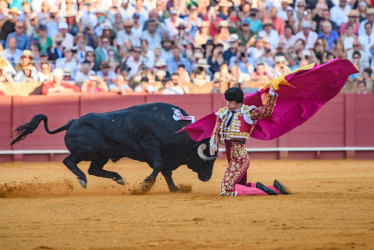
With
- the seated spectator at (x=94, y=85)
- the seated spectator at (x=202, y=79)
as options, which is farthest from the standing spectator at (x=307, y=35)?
the seated spectator at (x=94, y=85)

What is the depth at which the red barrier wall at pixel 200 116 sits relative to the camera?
13.2m

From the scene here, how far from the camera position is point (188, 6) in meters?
14.2

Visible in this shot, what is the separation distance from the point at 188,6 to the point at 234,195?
7808mm

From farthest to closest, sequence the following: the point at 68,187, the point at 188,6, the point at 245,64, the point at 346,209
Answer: the point at 188,6 < the point at 245,64 < the point at 68,187 < the point at 346,209

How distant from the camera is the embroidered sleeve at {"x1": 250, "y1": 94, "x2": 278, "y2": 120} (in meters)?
6.81

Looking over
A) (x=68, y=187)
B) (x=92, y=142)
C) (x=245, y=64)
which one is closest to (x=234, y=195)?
(x=92, y=142)

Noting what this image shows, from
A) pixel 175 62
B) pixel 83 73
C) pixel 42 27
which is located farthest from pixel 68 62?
pixel 175 62

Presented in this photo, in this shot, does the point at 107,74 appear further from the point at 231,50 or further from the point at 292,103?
the point at 292,103

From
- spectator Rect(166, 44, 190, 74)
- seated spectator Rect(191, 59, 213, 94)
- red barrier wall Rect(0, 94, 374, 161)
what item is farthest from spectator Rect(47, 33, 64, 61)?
seated spectator Rect(191, 59, 213, 94)

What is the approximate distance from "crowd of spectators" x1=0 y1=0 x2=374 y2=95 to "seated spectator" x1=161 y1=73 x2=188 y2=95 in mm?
17

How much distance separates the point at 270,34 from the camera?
13.9 m

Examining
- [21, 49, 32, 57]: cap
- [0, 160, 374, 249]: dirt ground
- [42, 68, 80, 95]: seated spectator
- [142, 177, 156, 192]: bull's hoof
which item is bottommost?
[0, 160, 374, 249]: dirt ground

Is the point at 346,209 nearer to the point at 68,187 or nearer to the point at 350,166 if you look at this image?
the point at 68,187

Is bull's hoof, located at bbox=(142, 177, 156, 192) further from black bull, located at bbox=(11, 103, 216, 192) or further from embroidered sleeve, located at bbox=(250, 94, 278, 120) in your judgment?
embroidered sleeve, located at bbox=(250, 94, 278, 120)
